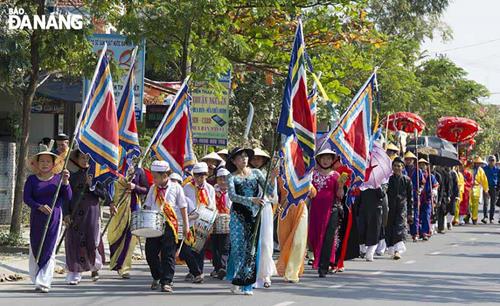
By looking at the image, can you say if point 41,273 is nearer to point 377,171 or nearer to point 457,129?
point 377,171

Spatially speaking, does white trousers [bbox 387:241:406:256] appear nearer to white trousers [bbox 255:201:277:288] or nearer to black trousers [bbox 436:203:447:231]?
white trousers [bbox 255:201:277:288]

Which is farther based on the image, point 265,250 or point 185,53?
point 185,53

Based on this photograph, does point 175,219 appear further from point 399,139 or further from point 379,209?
point 399,139

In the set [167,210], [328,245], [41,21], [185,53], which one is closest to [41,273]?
[167,210]

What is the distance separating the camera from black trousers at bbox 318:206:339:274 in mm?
15617

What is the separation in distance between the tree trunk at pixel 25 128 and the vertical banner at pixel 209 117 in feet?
15.9

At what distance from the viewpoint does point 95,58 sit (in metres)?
17.7

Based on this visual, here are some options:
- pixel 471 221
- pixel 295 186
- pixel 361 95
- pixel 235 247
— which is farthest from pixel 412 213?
pixel 471 221

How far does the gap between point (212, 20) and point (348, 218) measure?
18.4ft

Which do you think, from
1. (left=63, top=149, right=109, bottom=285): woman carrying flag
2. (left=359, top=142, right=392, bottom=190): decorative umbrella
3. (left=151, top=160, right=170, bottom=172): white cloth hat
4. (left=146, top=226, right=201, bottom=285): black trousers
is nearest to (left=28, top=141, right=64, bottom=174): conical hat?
(left=63, top=149, right=109, bottom=285): woman carrying flag

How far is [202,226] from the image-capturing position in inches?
588

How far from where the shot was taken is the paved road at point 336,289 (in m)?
12.5

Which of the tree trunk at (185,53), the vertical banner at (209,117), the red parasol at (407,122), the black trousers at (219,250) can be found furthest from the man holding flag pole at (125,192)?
the red parasol at (407,122)

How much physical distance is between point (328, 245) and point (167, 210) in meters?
3.11
